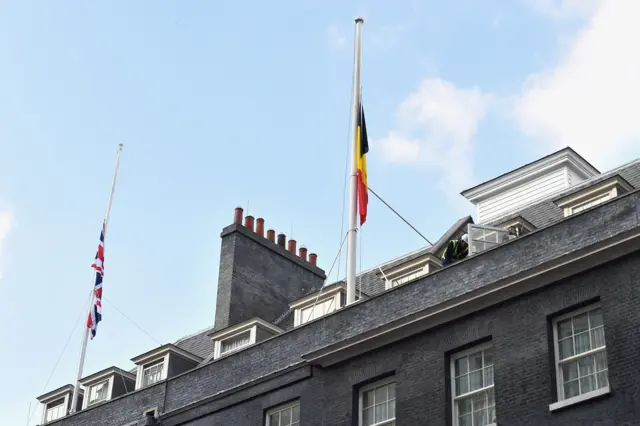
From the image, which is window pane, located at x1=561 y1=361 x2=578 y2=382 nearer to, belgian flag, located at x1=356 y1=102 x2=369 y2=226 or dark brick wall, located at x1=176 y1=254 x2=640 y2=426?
dark brick wall, located at x1=176 y1=254 x2=640 y2=426

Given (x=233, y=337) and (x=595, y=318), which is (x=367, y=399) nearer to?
(x=595, y=318)

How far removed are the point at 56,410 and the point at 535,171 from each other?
17828 mm

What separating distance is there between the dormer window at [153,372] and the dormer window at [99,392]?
2039 mm

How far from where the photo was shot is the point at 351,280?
3095 cm

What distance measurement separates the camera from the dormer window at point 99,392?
128ft

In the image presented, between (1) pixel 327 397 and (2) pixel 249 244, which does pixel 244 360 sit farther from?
(2) pixel 249 244

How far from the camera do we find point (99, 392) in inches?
1548

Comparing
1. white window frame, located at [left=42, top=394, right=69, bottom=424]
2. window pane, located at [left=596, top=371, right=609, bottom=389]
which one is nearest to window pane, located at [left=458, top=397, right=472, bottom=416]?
window pane, located at [left=596, top=371, right=609, bottom=389]

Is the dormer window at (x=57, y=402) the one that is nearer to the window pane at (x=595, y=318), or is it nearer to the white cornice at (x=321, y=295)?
the white cornice at (x=321, y=295)

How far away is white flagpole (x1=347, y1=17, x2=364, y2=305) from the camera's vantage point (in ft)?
102

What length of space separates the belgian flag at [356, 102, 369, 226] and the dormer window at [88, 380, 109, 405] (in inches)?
451

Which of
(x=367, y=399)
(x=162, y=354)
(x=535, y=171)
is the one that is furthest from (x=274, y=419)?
(x=535, y=171)

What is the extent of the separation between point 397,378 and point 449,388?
4.96ft

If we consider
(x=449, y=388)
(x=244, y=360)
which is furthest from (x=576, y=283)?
(x=244, y=360)
